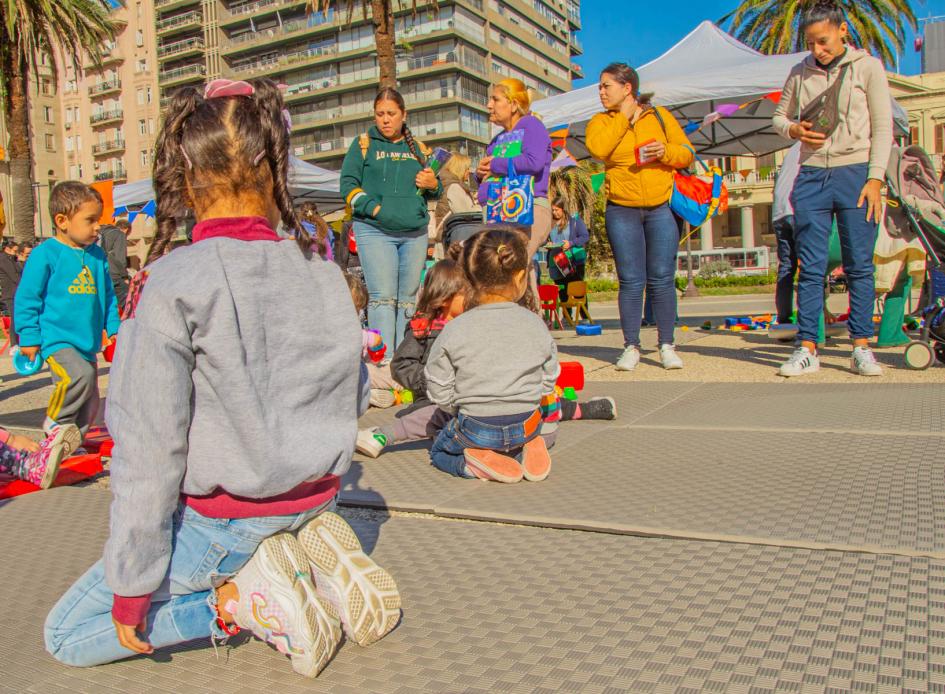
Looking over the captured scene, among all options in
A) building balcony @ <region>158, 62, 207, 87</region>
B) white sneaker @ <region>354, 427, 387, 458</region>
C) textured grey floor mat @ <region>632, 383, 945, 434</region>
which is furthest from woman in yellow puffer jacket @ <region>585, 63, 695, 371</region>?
building balcony @ <region>158, 62, 207, 87</region>

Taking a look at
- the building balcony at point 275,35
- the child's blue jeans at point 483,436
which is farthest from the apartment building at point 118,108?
the child's blue jeans at point 483,436

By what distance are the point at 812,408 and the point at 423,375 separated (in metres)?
1.93

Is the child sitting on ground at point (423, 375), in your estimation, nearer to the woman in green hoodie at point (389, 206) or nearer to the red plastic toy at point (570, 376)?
the red plastic toy at point (570, 376)

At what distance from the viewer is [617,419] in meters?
4.12

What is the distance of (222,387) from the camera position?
1633 millimetres

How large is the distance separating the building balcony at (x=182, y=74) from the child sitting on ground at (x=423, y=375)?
252 feet

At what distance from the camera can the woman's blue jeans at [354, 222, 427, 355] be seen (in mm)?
5582

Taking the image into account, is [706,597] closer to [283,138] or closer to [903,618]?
[903,618]

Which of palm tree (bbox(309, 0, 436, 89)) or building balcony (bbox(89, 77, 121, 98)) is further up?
building balcony (bbox(89, 77, 121, 98))

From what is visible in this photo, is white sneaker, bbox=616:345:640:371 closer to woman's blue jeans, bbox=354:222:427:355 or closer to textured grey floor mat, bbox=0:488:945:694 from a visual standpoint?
woman's blue jeans, bbox=354:222:427:355

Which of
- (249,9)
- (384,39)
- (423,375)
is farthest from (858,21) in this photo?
(249,9)

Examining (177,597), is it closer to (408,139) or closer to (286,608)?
(286,608)

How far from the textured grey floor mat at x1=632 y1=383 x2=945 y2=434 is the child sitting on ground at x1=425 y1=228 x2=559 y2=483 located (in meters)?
0.95

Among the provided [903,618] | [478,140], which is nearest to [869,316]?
[903,618]
